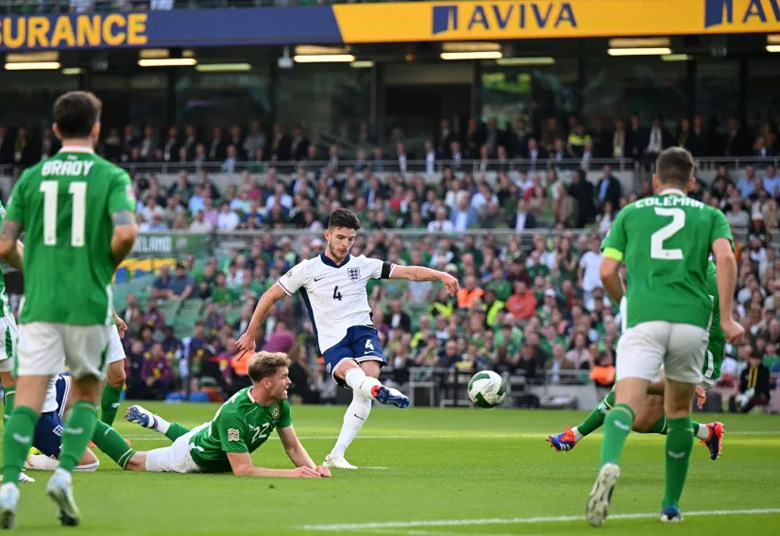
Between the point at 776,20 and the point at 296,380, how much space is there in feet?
41.8

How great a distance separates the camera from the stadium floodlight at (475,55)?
34812 millimetres

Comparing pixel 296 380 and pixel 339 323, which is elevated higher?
pixel 339 323

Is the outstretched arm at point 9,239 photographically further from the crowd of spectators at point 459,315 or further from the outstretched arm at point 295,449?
the crowd of spectators at point 459,315

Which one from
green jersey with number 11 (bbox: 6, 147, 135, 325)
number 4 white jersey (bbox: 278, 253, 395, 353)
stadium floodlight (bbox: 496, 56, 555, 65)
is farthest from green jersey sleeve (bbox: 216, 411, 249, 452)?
stadium floodlight (bbox: 496, 56, 555, 65)

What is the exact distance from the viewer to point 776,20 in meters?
30.0

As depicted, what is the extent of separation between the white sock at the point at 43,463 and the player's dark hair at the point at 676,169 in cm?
532

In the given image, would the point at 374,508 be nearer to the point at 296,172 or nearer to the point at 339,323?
the point at 339,323

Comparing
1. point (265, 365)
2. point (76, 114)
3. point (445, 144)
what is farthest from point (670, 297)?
point (445, 144)

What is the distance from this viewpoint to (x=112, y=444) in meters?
11.1

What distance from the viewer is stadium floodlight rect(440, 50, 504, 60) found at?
1371 inches

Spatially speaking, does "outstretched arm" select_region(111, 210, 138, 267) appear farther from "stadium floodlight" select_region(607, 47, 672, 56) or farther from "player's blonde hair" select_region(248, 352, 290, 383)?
"stadium floodlight" select_region(607, 47, 672, 56)

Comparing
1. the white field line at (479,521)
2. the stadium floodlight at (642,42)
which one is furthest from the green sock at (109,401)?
the stadium floodlight at (642,42)

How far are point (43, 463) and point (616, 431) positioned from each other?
5.03 m

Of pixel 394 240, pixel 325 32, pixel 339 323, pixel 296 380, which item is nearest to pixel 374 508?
pixel 339 323
